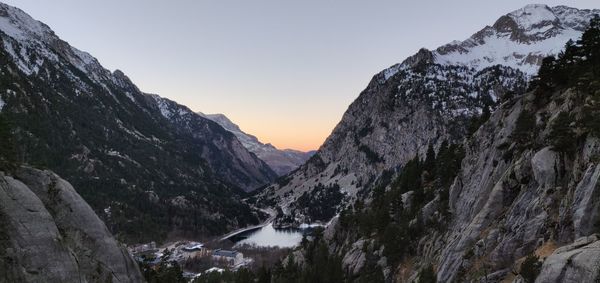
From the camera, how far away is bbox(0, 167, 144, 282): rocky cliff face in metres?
37.8

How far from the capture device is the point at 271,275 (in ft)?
416

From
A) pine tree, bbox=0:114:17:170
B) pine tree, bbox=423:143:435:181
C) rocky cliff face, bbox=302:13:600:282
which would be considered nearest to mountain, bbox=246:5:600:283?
rocky cliff face, bbox=302:13:600:282

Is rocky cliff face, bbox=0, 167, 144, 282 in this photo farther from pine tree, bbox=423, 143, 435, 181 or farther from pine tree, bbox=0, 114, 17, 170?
pine tree, bbox=423, 143, 435, 181

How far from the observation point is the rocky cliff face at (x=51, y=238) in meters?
37.8

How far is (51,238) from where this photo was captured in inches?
1594

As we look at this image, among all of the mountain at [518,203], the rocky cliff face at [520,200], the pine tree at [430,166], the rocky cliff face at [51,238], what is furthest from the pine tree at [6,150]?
the pine tree at [430,166]

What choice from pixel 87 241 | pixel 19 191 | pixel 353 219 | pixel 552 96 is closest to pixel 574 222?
pixel 552 96

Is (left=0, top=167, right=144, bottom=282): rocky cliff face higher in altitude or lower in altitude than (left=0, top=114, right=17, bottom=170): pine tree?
lower

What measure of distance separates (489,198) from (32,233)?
52.5m

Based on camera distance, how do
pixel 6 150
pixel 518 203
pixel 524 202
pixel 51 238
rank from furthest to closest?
pixel 518 203, pixel 6 150, pixel 524 202, pixel 51 238

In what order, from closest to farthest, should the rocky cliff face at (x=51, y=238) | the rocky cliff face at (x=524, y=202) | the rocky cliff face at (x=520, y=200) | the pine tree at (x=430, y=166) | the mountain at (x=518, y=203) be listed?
the rocky cliff face at (x=524, y=202)
the mountain at (x=518, y=203)
the rocky cliff face at (x=51, y=238)
the rocky cliff face at (x=520, y=200)
the pine tree at (x=430, y=166)

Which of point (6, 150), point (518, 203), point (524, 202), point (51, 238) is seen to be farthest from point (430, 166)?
point (6, 150)

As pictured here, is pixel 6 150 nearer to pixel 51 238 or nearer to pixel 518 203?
pixel 51 238

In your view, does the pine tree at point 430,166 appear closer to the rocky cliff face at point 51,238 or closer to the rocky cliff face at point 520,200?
the rocky cliff face at point 520,200
